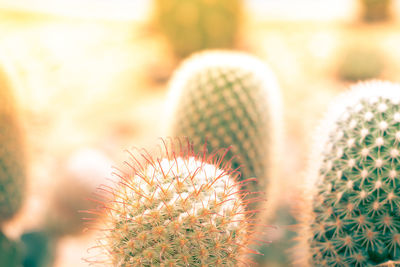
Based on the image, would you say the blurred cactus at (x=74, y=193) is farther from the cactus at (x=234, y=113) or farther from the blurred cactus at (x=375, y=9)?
the blurred cactus at (x=375, y=9)

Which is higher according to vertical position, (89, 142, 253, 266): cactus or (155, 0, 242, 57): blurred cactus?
(155, 0, 242, 57): blurred cactus

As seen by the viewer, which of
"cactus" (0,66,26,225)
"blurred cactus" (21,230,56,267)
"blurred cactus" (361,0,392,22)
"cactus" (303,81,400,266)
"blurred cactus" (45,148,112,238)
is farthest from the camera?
"blurred cactus" (361,0,392,22)

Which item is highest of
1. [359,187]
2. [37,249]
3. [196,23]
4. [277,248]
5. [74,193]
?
[196,23]

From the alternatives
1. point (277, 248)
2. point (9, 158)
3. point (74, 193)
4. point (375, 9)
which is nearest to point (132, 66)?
point (74, 193)

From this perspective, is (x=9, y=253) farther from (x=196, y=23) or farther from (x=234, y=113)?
(x=196, y=23)

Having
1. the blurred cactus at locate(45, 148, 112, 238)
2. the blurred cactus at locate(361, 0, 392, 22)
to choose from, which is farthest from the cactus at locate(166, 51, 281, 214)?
the blurred cactus at locate(361, 0, 392, 22)

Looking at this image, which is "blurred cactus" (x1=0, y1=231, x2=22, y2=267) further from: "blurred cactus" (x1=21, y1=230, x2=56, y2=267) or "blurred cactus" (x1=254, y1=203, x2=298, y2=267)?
"blurred cactus" (x1=254, y1=203, x2=298, y2=267)
